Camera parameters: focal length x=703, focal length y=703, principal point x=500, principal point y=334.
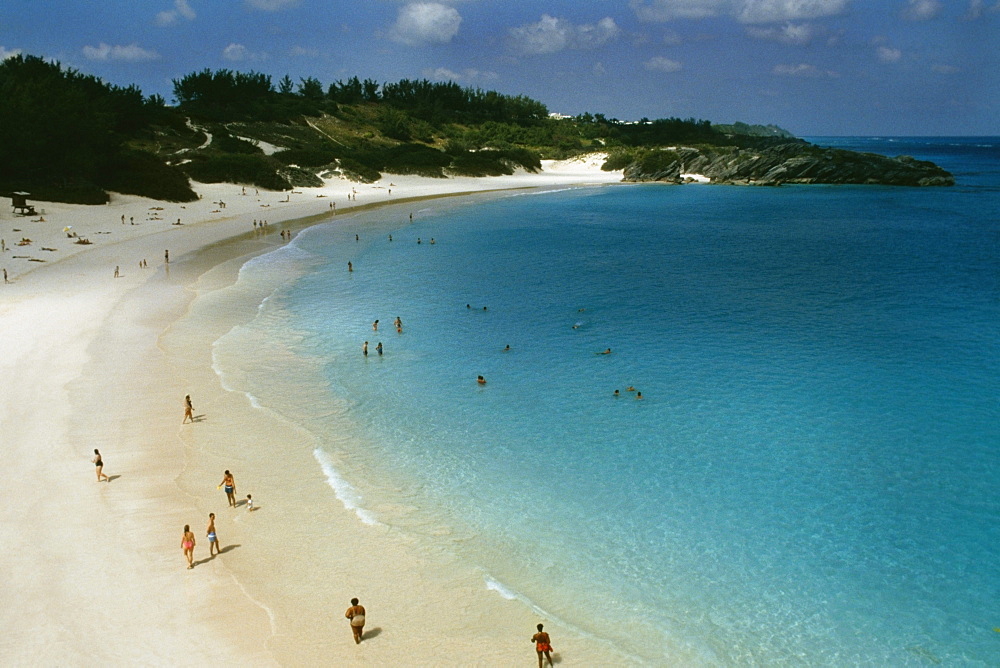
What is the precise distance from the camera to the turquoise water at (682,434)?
13.8 metres

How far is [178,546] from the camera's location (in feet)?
49.5

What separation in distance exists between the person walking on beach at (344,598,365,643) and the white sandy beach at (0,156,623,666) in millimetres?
214

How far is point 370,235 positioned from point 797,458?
4642 cm

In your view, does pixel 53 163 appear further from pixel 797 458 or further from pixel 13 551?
pixel 797 458

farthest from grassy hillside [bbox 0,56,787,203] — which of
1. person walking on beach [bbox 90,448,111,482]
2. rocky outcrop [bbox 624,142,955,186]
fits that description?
person walking on beach [bbox 90,448,111,482]

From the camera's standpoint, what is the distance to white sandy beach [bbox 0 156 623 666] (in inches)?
485

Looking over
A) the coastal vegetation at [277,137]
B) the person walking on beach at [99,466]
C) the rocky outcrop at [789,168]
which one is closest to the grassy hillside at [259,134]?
the coastal vegetation at [277,137]

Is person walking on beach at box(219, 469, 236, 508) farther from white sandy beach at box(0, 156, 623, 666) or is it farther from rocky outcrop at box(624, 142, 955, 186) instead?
rocky outcrop at box(624, 142, 955, 186)

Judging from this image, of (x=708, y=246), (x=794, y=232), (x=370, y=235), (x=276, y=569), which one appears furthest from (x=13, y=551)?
(x=794, y=232)

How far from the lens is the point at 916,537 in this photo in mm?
15930

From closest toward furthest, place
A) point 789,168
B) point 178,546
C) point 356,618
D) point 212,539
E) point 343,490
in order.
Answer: point 356,618 → point 212,539 → point 178,546 → point 343,490 → point 789,168

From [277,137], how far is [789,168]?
82651 mm

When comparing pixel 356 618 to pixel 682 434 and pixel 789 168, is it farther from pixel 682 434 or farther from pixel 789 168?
pixel 789 168

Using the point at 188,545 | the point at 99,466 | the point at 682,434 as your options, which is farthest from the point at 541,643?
the point at 99,466
